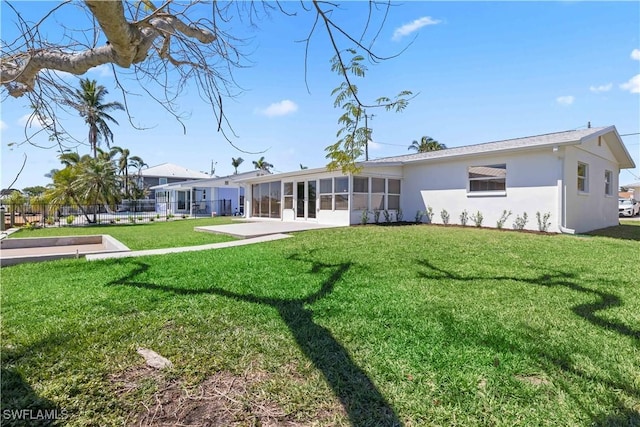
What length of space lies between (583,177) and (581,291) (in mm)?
10833

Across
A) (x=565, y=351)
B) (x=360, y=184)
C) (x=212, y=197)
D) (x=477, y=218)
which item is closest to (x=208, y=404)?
(x=565, y=351)

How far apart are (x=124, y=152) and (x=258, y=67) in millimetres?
48342

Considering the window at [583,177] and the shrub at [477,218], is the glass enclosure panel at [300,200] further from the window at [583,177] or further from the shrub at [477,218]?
the window at [583,177]

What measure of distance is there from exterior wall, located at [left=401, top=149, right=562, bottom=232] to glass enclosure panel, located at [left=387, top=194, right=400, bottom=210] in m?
0.29

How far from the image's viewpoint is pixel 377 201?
16.0 meters

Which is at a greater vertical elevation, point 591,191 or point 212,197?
point 212,197

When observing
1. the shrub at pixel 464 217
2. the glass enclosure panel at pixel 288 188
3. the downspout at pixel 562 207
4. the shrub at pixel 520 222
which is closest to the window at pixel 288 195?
the glass enclosure panel at pixel 288 188

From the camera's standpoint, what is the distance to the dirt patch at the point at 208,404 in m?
2.20

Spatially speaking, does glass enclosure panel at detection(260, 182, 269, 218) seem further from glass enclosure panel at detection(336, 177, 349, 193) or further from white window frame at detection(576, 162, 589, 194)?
white window frame at detection(576, 162, 589, 194)

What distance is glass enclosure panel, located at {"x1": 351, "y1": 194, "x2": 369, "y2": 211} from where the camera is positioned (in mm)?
15383

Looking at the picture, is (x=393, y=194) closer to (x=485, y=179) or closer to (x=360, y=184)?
(x=360, y=184)

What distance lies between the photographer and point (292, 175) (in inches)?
713

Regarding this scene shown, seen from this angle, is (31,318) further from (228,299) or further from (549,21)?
(549,21)

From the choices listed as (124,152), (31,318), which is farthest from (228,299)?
(124,152)
